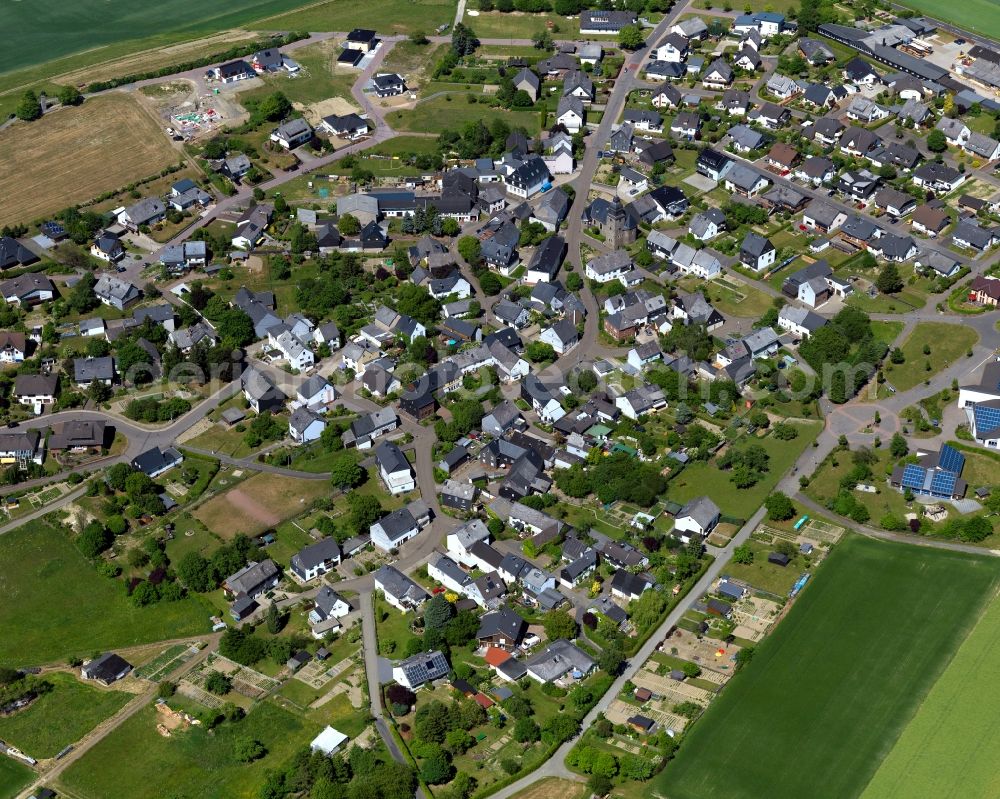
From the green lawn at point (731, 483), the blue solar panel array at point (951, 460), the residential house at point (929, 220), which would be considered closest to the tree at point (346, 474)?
the green lawn at point (731, 483)

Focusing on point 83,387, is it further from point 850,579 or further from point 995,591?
point 995,591

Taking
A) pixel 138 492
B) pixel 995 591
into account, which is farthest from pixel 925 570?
pixel 138 492

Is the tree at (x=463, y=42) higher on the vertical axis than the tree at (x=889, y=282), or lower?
higher

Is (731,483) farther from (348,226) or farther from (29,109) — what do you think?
(29,109)

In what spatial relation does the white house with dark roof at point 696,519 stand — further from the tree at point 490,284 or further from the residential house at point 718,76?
the residential house at point 718,76

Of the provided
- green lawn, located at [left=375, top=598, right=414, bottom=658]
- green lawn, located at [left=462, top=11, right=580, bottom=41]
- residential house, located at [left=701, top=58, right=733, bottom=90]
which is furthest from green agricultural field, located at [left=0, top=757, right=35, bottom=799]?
green lawn, located at [left=462, top=11, right=580, bottom=41]
